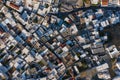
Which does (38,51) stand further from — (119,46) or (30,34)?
(119,46)

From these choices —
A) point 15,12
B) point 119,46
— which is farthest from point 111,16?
point 15,12

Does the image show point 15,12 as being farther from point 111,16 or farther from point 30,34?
point 111,16

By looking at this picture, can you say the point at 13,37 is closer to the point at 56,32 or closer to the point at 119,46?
the point at 56,32

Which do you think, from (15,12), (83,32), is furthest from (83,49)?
(15,12)

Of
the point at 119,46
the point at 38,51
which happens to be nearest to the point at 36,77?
the point at 38,51

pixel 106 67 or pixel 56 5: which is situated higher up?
pixel 56 5
